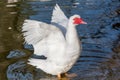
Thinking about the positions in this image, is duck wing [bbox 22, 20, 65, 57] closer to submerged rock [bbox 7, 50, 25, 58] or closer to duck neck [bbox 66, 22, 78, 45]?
duck neck [bbox 66, 22, 78, 45]

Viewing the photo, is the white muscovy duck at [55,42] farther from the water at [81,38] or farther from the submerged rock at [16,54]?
the submerged rock at [16,54]

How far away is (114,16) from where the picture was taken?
1245 centimetres

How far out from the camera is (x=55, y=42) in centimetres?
843

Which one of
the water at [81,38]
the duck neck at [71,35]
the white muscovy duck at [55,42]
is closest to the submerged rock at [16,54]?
the water at [81,38]

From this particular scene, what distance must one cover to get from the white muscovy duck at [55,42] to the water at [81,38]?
17.7 inches

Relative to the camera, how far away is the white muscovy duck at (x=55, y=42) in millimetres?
8266

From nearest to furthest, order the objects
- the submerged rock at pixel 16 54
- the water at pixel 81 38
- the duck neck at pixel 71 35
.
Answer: the duck neck at pixel 71 35 < the water at pixel 81 38 < the submerged rock at pixel 16 54

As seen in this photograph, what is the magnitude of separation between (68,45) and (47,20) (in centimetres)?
395

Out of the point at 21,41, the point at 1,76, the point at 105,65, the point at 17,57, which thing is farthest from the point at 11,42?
the point at 105,65

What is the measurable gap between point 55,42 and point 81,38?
238 centimetres

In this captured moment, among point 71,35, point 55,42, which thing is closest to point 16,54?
point 55,42

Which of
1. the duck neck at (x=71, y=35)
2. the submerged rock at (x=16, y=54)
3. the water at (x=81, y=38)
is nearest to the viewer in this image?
the duck neck at (x=71, y=35)

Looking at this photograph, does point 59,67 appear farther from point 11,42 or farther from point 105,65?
point 11,42

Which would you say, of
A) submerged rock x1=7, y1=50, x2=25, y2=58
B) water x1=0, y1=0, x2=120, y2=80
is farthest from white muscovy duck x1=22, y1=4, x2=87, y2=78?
submerged rock x1=7, y1=50, x2=25, y2=58
